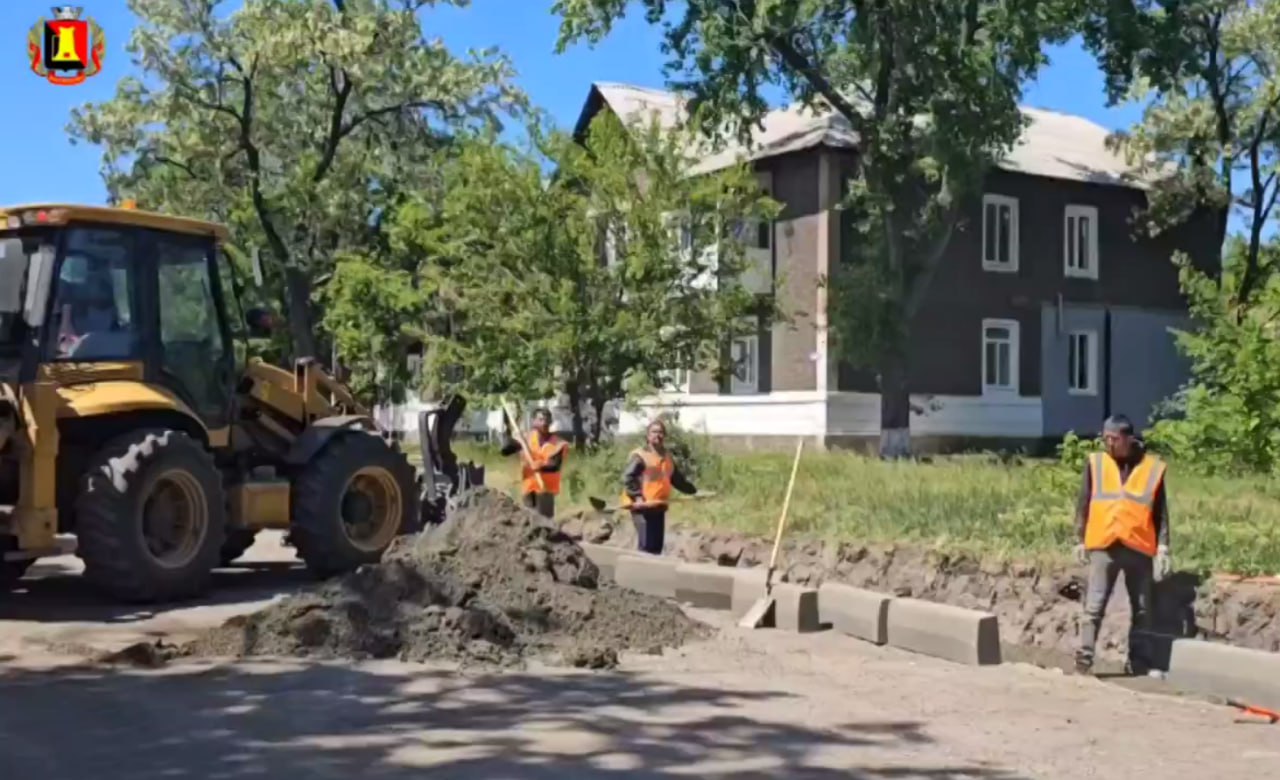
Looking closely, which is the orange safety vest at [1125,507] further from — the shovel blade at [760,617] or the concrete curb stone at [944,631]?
the shovel blade at [760,617]

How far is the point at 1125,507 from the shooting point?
418 inches

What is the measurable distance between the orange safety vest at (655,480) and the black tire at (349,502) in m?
2.23

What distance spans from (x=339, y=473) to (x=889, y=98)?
18.7m

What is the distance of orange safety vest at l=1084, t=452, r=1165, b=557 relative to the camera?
A: 34.7ft

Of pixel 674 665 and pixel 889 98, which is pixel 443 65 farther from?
pixel 674 665

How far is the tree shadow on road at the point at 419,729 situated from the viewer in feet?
24.2

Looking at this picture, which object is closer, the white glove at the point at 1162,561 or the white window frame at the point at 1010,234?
the white glove at the point at 1162,561

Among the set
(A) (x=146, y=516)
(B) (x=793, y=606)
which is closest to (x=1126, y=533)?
(B) (x=793, y=606)

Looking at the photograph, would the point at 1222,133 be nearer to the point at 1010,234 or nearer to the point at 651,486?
the point at 1010,234

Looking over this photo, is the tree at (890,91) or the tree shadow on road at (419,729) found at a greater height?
the tree at (890,91)

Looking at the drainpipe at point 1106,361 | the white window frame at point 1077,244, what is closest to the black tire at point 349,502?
the white window frame at point 1077,244

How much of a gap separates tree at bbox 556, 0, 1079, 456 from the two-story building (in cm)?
220

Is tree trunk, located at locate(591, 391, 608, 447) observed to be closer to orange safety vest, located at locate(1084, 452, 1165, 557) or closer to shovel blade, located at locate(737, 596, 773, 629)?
shovel blade, located at locate(737, 596, 773, 629)

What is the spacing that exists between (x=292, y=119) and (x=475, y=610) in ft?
99.2
